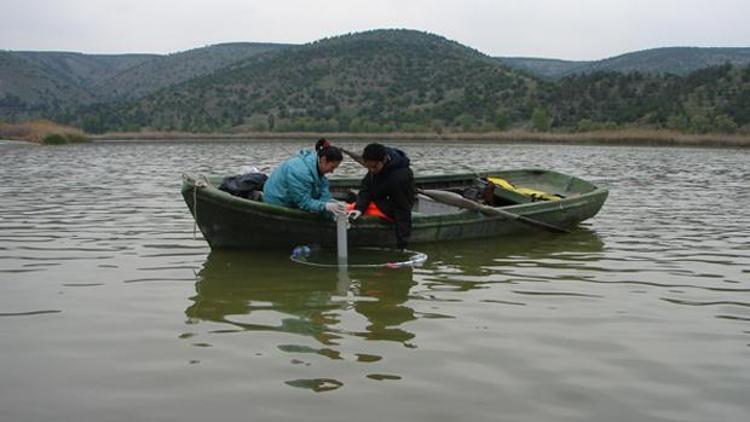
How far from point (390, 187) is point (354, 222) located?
24.1 inches

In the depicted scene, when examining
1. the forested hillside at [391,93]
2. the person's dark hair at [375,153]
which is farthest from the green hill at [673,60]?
the person's dark hair at [375,153]

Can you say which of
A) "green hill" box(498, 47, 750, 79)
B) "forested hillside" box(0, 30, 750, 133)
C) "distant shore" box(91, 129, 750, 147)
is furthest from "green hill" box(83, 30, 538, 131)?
"green hill" box(498, 47, 750, 79)

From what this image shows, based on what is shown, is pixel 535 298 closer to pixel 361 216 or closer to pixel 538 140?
pixel 361 216

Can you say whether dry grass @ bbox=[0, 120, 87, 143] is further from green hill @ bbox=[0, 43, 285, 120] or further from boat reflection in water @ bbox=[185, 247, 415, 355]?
green hill @ bbox=[0, 43, 285, 120]

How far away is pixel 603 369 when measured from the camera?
5371 mm

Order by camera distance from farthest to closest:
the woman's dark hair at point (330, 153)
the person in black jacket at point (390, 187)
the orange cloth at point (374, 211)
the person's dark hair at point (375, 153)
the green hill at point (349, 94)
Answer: the green hill at point (349, 94)
the orange cloth at point (374, 211)
the person in black jacket at point (390, 187)
the person's dark hair at point (375, 153)
the woman's dark hair at point (330, 153)

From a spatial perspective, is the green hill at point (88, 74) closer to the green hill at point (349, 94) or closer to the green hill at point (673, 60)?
the green hill at point (349, 94)

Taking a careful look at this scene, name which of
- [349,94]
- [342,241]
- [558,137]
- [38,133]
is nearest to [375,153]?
[342,241]

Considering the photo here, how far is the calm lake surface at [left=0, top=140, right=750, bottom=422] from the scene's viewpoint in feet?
15.6

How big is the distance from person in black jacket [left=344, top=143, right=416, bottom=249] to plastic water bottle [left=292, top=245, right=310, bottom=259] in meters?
0.69

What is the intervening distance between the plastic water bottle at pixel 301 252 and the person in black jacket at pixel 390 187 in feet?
2.28

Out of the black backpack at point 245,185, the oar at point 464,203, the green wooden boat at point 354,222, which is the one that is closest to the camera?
the green wooden boat at point 354,222

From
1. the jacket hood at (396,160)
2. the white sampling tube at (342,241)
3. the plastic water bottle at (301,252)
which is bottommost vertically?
the plastic water bottle at (301,252)

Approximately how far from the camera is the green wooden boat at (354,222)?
29.9ft
